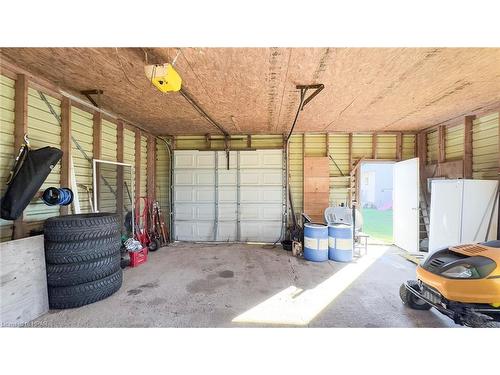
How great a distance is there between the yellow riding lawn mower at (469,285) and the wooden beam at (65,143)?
5717 millimetres

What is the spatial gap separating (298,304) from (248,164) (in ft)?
14.4

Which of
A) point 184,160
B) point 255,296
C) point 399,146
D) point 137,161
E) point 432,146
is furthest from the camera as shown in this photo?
point 184,160

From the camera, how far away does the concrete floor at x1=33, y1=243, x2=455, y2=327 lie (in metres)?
2.71

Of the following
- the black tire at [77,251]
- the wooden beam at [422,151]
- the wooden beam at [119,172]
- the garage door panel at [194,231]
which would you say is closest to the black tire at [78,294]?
the black tire at [77,251]

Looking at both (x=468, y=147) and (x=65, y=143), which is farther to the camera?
(x=468, y=147)

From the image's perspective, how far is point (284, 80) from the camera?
134 inches

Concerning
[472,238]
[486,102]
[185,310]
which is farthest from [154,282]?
[486,102]

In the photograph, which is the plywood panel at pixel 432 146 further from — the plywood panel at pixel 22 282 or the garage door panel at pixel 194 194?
the plywood panel at pixel 22 282

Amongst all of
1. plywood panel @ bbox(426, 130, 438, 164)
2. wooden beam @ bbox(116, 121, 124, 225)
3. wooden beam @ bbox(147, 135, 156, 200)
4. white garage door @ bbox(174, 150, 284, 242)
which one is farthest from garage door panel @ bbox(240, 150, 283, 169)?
plywood panel @ bbox(426, 130, 438, 164)

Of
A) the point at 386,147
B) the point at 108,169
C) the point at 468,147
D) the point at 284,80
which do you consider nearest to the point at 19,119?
the point at 108,169

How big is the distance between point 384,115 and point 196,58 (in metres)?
4.54

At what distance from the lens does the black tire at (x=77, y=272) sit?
2971 millimetres

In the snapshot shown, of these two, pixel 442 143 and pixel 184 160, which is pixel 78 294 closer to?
pixel 184 160

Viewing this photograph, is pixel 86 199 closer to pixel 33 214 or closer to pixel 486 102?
pixel 33 214
